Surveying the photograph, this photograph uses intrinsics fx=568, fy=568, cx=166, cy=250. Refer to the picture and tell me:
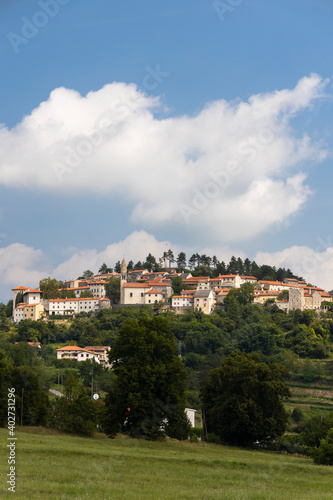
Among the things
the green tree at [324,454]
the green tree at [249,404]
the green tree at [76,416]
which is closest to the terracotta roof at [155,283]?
the green tree at [249,404]

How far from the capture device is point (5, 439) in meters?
22.8

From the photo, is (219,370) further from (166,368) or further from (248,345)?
(248,345)

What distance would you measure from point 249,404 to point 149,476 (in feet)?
58.9

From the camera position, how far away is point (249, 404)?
1283 inches

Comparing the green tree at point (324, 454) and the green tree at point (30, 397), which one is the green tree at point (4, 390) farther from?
the green tree at point (324, 454)

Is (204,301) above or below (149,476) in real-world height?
above

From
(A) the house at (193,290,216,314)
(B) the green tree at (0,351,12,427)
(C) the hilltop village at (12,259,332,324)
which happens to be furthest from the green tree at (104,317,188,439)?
(A) the house at (193,290,216,314)

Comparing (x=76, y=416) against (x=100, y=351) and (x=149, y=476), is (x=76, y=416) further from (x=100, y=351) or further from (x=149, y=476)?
(x=100, y=351)

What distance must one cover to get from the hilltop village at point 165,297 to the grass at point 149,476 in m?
95.5

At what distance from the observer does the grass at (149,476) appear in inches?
499

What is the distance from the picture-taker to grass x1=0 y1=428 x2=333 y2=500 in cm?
1267

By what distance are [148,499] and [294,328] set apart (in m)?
93.6

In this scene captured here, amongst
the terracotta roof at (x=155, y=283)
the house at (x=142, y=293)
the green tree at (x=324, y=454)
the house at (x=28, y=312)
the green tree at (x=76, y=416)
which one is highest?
the terracotta roof at (x=155, y=283)

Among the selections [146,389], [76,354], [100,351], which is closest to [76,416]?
[146,389]
